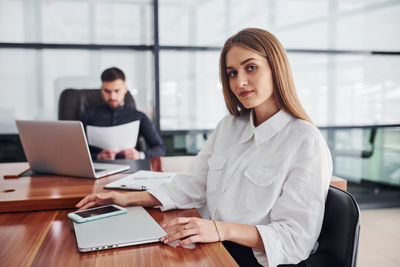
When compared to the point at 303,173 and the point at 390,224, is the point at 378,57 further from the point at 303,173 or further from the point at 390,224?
the point at 303,173

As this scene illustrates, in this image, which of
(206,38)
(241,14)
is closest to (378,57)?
(241,14)

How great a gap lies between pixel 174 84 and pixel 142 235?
2.51m

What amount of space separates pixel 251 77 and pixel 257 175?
1.11 feet

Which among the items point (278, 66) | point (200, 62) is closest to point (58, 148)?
point (278, 66)

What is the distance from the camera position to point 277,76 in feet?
3.81

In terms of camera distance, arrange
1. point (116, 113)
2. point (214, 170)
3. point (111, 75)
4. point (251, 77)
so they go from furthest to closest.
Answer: point (116, 113) < point (111, 75) < point (214, 170) < point (251, 77)

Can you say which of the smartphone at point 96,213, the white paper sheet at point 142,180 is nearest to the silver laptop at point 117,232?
the smartphone at point 96,213

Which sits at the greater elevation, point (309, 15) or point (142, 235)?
point (309, 15)

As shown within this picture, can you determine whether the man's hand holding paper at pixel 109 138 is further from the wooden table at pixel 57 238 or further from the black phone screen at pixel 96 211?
the black phone screen at pixel 96 211

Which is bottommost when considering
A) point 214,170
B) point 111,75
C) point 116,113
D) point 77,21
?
point 214,170

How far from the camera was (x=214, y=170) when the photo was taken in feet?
4.34

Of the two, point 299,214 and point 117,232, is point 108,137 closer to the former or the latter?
point 117,232

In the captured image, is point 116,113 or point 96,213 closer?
point 96,213

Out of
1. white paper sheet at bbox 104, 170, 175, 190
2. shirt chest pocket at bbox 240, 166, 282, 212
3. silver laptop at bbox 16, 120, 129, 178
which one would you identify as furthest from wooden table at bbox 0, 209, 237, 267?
silver laptop at bbox 16, 120, 129, 178
